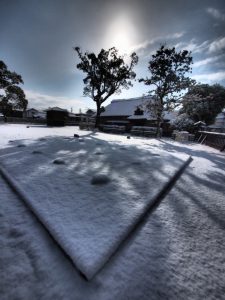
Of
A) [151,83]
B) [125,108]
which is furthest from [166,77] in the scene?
[125,108]

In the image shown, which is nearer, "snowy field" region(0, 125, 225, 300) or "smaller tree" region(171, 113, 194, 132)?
"snowy field" region(0, 125, 225, 300)

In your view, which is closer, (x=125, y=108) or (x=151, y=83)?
(x=151, y=83)

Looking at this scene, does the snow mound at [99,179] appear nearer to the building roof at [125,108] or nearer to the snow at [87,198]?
the snow at [87,198]

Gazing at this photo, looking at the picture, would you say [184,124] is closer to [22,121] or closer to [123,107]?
[123,107]

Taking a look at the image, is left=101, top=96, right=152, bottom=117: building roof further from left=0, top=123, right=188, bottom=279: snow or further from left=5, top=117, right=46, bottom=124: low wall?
left=0, top=123, right=188, bottom=279: snow

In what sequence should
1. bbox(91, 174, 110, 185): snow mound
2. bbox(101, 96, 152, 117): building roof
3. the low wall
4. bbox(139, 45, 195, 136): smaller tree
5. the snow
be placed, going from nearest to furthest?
the snow < bbox(91, 174, 110, 185): snow mound < bbox(139, 45, 195, 136): smaller tree < the low wall < bbox(101, 96, 152, 117): building roof

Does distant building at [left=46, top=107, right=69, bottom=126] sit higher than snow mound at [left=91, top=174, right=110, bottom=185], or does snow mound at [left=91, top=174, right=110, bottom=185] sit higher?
distant building at [left=46, top=107, right=69, bottom=126]

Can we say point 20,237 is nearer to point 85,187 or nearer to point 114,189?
point 85,187

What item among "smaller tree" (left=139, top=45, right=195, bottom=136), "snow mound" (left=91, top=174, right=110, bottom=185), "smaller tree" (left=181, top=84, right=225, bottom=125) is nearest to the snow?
"snow mound" (left=91, top=174, right=110, bottom=185)

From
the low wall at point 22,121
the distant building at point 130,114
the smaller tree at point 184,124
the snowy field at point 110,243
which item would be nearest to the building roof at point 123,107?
the distant building at point 130,114

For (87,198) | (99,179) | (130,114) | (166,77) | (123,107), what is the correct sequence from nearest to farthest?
1. (87,198)
2. (99,179)
3. (166,77)
4. (130,114)
5. (123,107)

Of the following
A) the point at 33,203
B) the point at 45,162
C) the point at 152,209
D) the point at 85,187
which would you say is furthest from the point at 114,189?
the point at 45,162

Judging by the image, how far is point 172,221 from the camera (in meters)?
2.13

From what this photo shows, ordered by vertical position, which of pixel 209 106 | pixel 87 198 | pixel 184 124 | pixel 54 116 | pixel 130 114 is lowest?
pixel 87 198
